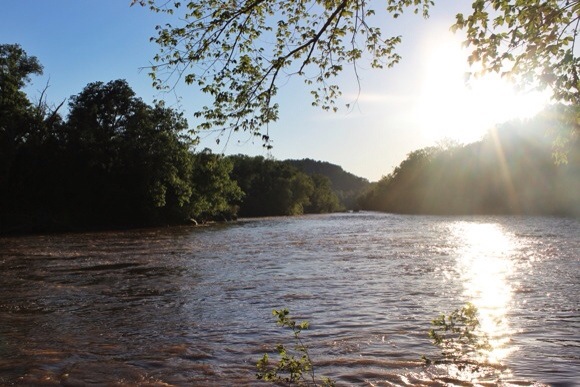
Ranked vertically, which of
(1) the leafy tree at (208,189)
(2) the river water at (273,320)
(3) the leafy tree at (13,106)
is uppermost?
(3) the leafy tree at (13,106)

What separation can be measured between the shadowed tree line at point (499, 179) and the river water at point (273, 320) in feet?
140

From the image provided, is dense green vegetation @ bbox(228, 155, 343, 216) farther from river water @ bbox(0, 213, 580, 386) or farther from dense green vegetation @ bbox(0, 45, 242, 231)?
river water @ bbox(0, 213, 580, 386)

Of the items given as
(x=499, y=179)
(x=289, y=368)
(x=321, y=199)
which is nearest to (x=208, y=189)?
(x=499, y=179)

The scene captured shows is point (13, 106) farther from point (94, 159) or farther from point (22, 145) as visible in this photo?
point (94, 159)

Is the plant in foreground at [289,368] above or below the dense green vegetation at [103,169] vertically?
below

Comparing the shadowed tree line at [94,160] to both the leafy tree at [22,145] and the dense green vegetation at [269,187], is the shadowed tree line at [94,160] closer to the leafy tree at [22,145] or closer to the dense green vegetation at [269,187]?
the leafy tree at [22,145]

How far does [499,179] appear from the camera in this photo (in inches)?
3243

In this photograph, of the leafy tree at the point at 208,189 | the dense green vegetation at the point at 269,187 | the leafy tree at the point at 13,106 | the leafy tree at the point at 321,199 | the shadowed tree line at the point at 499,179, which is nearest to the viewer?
the leafy tree at the point at 13,106

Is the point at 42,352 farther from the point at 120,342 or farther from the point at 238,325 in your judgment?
the point at 238,325

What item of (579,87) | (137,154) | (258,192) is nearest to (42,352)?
(579,87)

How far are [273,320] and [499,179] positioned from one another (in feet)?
267

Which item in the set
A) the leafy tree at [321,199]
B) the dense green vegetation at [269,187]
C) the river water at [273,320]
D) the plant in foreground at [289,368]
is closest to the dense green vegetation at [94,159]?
the river water at [273,320]

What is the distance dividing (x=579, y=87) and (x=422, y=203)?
102 m

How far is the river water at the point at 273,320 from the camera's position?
614 cm
